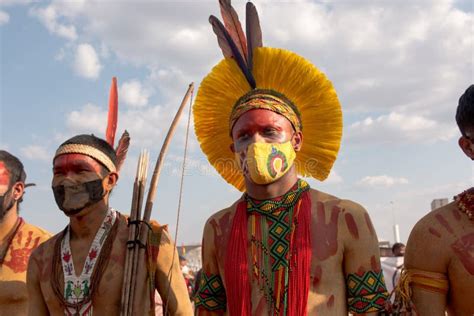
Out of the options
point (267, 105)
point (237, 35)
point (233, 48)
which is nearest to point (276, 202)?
point (267, 105)

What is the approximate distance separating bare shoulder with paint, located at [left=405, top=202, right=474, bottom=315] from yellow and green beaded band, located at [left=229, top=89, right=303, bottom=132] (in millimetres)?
1013

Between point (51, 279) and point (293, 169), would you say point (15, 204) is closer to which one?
point (51, 279)

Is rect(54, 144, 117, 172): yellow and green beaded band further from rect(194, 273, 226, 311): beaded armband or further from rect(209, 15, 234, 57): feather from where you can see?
rect(194, 273, 226, 311): beaded armband

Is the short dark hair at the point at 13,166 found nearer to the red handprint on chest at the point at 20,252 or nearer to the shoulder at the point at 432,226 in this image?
the red handprint on chest at the point at 20,252

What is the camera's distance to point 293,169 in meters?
3.35

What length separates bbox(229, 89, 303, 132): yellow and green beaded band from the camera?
3.35 m

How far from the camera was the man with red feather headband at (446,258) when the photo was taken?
Result: 2.62m

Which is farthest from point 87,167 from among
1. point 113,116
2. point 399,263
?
point 399,263

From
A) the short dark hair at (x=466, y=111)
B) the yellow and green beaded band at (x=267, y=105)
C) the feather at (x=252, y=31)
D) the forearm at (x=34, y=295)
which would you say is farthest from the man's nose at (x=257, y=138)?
the forearm at (x=34, y=295)

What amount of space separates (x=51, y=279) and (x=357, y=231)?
211 cm

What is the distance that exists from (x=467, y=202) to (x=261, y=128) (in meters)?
1.14

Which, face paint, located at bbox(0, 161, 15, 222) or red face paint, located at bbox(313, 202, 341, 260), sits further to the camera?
face paint, located at bbox(0, 161, 15, 222)

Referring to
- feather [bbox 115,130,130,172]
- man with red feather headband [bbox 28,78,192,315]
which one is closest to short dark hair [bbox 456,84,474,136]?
man with red feather headband [bbox 28,78,192,315]

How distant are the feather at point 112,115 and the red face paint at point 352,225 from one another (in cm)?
222
